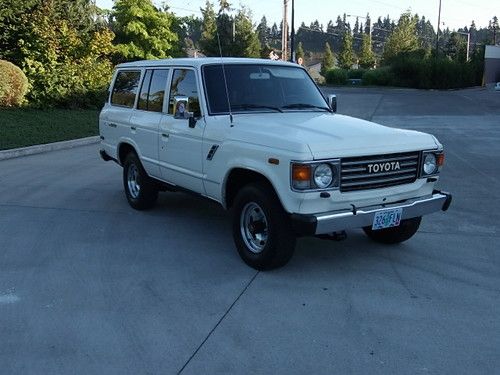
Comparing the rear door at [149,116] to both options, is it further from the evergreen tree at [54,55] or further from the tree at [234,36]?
the tree at [234,36]

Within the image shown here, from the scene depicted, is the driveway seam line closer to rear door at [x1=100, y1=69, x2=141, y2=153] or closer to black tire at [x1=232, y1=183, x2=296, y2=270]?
black tire at [x1=232, y1=183, x2=296, y2=270]

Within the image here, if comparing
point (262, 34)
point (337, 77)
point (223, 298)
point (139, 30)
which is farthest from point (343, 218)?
point (262, 34)

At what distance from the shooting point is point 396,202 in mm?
5172

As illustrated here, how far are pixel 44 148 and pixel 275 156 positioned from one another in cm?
954

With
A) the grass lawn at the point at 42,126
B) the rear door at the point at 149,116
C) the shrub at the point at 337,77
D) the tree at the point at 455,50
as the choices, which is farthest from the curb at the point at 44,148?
the tree at the point at 455,50

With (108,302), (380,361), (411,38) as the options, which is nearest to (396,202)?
(380,361)

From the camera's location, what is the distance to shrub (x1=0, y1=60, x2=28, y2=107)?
1678 centimetres

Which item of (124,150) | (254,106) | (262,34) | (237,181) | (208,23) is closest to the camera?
(237,181)

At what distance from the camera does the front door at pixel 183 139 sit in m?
5.83

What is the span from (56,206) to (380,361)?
539 cm

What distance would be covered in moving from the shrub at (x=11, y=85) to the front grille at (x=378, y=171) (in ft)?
48.0

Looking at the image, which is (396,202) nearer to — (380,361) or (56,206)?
(380,361)

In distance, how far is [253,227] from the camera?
5312 mm

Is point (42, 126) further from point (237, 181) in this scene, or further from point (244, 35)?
point (244, 35)
